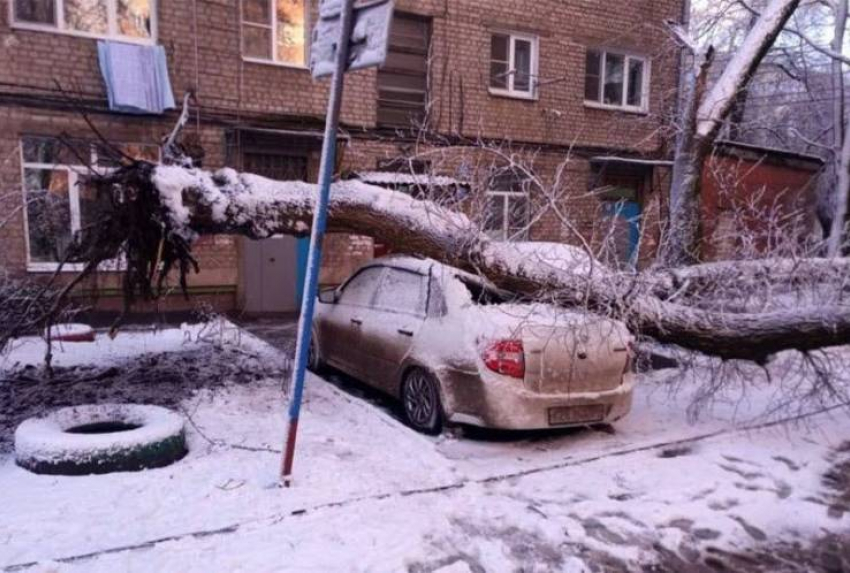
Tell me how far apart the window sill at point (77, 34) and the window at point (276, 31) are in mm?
1686

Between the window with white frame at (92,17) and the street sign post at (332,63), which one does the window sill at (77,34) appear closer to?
the window with white frame at (92,17)

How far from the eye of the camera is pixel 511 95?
14344mm

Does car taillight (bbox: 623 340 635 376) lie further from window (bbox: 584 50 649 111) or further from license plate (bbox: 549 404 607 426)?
window (bbox: 584 50 649 111)

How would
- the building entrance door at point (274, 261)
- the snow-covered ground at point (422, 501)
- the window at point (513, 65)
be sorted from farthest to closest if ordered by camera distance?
1. the window at point (513, 65)
2. the building entrance door at point (274, 261)
3. the snow-covered ground at point (422, 501)

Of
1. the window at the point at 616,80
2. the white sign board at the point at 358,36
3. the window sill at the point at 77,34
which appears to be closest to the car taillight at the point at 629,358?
the white sign board at the point at 358,36

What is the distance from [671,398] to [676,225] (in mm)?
2129

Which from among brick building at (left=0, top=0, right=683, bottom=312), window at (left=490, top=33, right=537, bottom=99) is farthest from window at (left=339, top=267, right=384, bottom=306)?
window at (left=490, top=33, right=537, bottom=99)

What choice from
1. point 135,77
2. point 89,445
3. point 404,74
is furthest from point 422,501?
point 404,74

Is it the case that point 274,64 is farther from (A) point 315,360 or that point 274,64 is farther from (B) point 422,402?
(B) point 422,402

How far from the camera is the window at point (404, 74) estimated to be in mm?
13289

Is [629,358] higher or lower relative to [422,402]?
higher

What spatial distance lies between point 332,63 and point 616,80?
520 inches

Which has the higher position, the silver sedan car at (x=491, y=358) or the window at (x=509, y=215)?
the window at (x=509, y=215)

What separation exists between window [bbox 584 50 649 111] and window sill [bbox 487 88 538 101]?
1.72 metres
